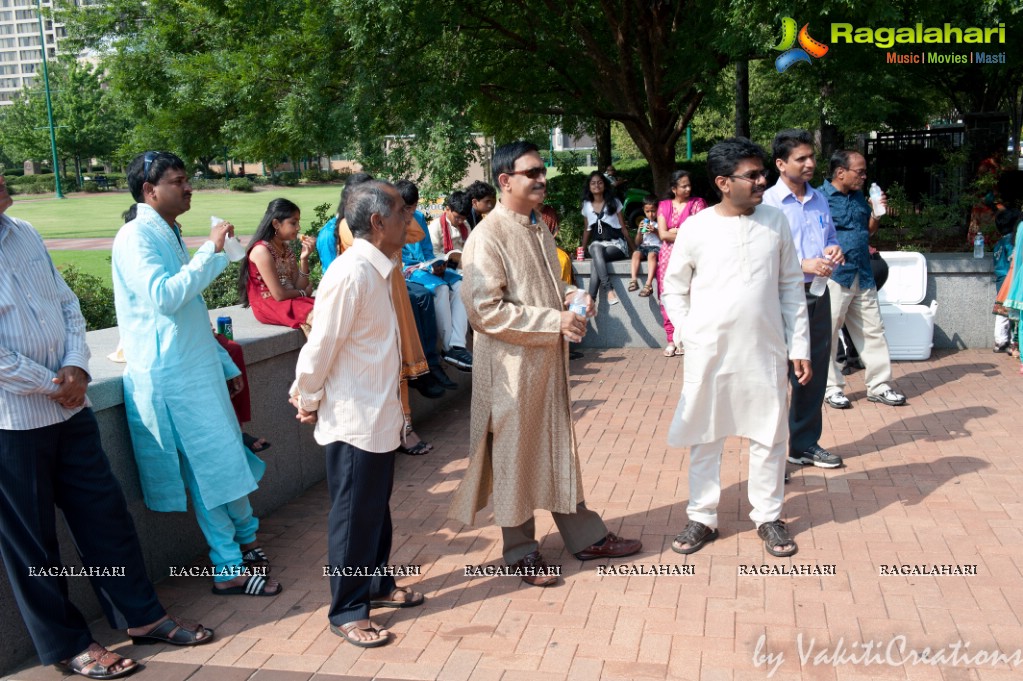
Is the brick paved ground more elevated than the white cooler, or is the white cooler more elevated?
the white cooler

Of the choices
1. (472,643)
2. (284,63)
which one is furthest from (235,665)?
(284,63)

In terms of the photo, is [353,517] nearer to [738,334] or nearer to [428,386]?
[738,334]

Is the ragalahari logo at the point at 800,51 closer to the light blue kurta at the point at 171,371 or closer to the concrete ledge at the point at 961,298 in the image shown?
the concrete ledge at the point at 961,298

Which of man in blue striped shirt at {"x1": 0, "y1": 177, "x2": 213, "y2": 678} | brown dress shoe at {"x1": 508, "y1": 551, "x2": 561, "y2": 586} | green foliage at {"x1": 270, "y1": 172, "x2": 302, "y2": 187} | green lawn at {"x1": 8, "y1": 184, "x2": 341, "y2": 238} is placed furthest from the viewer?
green foliage at {"x1": 270, "y1": 172, "x2": 302, "y2": 187}

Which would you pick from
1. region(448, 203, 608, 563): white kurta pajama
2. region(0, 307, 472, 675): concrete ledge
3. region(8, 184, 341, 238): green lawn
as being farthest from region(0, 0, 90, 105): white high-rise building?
region(448, 203, 608, 563): white kurta pajama

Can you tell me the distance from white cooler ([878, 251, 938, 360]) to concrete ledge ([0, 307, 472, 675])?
549 cm

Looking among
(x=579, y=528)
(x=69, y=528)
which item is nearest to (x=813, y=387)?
(x=579, y=528)

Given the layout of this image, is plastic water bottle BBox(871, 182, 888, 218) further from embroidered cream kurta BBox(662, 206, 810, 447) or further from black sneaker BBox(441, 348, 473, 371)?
black sneaker BBox(441, 348, 473, 371)

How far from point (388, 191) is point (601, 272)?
620 centimetres

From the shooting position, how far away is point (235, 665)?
3734mm

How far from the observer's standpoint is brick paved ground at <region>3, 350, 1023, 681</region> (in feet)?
12.0

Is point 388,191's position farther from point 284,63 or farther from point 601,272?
point 284,63

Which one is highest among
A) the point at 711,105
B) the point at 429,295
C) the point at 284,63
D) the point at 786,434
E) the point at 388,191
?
the point at 284,63

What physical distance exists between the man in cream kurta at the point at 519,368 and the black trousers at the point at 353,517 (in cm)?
57
